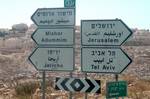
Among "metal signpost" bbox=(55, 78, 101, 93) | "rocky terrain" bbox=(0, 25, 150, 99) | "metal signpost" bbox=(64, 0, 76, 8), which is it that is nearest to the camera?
"metal signpost" bbox=(55, 78, 101, 93)

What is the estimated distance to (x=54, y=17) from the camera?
12.2 m

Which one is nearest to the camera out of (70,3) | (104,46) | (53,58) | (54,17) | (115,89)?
(115,89)

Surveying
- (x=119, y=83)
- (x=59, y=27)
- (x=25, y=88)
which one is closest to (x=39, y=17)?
(x=59, y=27)

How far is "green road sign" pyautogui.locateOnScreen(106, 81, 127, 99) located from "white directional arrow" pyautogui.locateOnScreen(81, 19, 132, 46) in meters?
0.92

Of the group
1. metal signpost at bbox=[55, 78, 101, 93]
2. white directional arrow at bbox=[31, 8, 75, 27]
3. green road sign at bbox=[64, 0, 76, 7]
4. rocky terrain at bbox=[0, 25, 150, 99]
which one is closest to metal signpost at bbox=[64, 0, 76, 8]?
green road sign at bbox=[64, 0, 76, 7]

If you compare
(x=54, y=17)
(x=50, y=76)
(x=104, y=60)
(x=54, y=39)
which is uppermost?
(x=54, y=17)

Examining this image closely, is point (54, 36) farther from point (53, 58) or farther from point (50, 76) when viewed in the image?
point (50, 76)

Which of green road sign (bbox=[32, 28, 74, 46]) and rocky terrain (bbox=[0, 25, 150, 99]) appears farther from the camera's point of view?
rocky terrain (bbox=[0, 25, 150, 99])

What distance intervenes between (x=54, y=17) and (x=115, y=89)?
8.02 ft

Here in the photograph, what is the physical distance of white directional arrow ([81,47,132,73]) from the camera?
1116cm

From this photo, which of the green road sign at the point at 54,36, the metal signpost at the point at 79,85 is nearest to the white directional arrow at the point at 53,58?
the green road sign at the point at 54,36

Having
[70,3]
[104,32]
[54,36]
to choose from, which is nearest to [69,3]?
[70,3]

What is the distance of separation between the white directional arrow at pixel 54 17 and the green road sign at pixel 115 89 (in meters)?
1.88

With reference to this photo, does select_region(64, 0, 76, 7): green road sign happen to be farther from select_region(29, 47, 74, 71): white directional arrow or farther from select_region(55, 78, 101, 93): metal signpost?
select_region(55, 78, 101, 93): metal signpost
